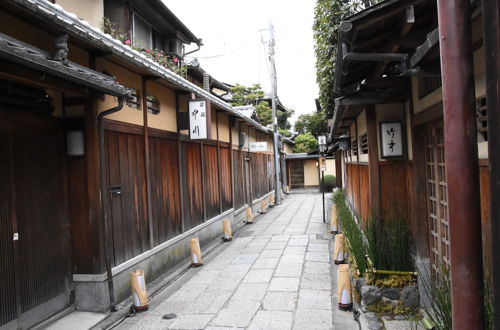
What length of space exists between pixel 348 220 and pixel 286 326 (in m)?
2.94

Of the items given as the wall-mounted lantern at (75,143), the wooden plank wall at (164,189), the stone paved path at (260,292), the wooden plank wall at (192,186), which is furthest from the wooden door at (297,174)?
the wall-mounted lantern at (75,143)

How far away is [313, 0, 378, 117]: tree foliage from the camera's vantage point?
37.0 feet

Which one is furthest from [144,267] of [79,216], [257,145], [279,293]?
[257,145]

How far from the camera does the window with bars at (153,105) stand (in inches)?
364

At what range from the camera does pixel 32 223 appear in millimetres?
5906

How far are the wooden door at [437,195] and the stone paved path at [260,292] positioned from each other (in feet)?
5.73

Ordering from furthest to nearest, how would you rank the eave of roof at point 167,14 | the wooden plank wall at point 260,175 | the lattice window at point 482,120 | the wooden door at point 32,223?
the wooden plank wall at point 260,175
the eave of roof at point 167,14
the wooden door at point 32,223
the lattice window at point 482,120

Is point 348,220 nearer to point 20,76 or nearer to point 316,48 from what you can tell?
point 20,76

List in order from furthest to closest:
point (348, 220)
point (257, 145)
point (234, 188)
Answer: point (257, 145)
point (234, 188)
point (348, 220)

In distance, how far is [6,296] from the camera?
5.23 metres

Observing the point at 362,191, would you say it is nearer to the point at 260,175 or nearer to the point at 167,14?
the point at 167,14

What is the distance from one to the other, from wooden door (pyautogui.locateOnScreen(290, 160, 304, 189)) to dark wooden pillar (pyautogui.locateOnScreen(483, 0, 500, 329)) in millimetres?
35391

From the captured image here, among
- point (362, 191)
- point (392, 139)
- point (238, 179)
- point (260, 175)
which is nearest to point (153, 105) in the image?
point (392, 139)

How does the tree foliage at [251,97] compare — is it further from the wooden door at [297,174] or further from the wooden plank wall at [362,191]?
the wooden plank wall at [362,191]
